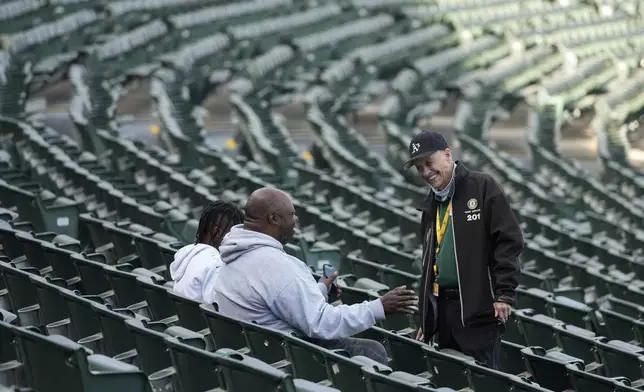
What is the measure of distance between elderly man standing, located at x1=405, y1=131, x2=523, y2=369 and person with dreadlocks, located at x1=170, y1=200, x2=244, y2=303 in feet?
2.36

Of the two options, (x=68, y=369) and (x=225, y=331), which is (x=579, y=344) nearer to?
(x=225, y=331)

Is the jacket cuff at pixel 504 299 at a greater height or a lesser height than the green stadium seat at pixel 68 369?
lesser

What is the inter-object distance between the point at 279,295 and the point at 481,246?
34.1 inches

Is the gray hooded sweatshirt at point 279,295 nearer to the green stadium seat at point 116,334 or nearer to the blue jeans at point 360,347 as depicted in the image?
the blue jeans at point 360,347

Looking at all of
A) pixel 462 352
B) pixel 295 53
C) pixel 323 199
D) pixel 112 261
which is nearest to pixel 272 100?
pixel 295 53

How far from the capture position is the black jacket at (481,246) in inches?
187

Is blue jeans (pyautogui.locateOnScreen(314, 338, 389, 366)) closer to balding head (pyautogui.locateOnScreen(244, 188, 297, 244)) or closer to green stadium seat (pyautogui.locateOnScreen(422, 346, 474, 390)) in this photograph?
green stadium seat (pyautogui.locateOnScreen(422, 346, 474, 390))

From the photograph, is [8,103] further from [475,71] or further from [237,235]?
[475,71]

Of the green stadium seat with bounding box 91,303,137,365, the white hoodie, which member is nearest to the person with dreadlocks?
the white hoodie

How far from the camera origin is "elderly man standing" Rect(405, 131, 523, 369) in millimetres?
4777

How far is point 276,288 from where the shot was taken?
14.2 feet

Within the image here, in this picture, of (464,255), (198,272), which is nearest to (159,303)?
(198,272)

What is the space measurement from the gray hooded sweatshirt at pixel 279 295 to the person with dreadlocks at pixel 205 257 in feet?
1.20

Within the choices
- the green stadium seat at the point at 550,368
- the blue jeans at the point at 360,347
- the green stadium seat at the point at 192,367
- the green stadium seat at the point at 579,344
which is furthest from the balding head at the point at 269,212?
the green stadium seat at the point at 579,344
